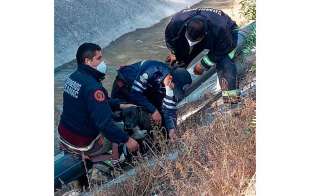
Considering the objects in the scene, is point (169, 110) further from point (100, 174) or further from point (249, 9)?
point (249, 9)

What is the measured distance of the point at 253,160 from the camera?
161 inches

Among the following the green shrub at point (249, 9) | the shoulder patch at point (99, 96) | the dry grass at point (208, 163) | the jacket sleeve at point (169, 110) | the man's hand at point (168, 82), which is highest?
the green shrub at point (249, 9)

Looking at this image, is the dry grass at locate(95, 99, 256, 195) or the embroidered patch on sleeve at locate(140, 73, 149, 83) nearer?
the dry grass at locate(95, 99, 256, 195)

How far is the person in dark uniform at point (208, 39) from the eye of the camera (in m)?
4.24

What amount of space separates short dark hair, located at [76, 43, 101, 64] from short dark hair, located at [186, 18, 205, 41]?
47 centimetres

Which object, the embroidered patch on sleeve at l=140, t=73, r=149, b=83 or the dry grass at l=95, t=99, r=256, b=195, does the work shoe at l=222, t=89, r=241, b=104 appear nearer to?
the dry grass at l=95, t=99, r=256, b=195

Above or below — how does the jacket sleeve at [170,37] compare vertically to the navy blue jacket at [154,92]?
above

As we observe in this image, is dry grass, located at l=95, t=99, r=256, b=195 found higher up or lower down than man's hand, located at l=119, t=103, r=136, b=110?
lower down

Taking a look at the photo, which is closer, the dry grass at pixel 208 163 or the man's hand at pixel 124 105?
the dry grass at pixel 208 163

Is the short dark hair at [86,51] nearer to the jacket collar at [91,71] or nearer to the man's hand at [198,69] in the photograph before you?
the jacket collar at [91,71]

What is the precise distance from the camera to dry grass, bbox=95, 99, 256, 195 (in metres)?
4.08

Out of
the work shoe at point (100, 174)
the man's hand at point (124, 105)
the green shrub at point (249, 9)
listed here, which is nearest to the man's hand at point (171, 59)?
the man's hand at point (124, 105)

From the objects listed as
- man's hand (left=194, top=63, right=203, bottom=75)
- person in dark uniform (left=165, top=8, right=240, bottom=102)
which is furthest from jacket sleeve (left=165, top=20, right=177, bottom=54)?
man's hand (left=194, top=63, right=203, bottom=75)
